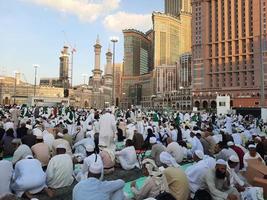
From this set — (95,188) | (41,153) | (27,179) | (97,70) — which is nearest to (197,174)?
(95,188)

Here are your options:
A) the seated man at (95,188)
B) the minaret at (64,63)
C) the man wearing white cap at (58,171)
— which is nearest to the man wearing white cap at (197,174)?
the seated man at (95,188)

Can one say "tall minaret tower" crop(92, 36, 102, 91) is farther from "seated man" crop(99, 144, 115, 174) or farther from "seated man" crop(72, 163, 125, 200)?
"seated man" crop(72, 163, 125, 200)

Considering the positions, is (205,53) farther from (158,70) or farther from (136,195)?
(136,195)

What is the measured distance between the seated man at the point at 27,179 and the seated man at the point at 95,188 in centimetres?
141

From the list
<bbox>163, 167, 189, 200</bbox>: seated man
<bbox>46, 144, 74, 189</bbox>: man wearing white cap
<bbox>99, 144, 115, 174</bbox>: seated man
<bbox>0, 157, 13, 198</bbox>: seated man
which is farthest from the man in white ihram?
<bbox>163, 167, 189, 200</bbox>: seated man

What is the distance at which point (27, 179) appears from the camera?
17.1 feet

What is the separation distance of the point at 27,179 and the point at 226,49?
76.0 meters

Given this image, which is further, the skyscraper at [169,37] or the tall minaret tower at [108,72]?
the skyscraper at [169,37]

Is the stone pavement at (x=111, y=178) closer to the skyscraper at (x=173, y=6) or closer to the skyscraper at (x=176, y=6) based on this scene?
the skyscraper at (x=176, y=6)

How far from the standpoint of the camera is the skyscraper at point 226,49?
Answer: 71188 mm

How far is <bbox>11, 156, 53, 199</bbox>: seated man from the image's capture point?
17.0ft

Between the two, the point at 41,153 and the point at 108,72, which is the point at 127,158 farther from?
the point at 108,72

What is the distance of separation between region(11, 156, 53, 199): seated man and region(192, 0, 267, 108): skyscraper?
66.2 m

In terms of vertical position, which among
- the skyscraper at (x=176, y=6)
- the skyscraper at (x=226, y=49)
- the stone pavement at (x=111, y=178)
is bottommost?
the stone pavement at (x=111, y=178)
